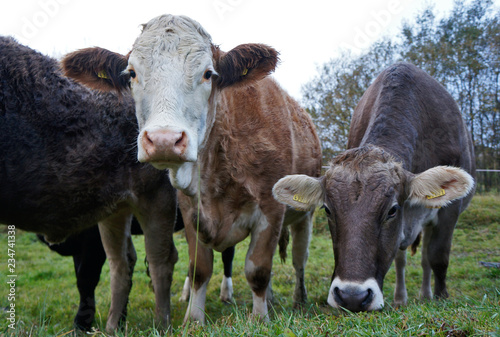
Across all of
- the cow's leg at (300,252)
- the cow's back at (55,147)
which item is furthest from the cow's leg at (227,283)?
the cow's back at (55,147)

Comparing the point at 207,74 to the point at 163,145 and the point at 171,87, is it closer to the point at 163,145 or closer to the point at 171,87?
the point at 171,87

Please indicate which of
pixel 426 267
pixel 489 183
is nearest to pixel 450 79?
pixel 489 183

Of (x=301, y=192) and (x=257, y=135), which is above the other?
(x=257, y=135)

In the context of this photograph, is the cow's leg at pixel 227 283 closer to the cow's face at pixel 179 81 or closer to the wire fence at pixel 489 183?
the cow's face at pixel 179 81

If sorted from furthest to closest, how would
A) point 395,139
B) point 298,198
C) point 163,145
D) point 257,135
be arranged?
point 395,139, point 257,135, point 298,198, point 163,145

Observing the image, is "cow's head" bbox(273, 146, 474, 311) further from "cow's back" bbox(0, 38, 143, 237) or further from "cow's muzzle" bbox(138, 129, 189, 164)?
"cow's back" bbox(0, 38, 143, 237)

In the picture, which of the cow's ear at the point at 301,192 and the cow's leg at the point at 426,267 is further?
the cow's leg at the point at 426,267

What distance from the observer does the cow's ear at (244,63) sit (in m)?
3.42

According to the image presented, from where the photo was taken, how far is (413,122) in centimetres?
446

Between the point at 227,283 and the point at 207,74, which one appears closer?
the point at 207,74

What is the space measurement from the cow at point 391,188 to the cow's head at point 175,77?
98 cm

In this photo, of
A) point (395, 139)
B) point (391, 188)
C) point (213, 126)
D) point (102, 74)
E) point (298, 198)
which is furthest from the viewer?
point (395, 139)

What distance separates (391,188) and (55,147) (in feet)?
9.08

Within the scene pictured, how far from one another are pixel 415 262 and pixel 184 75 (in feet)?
21.7
